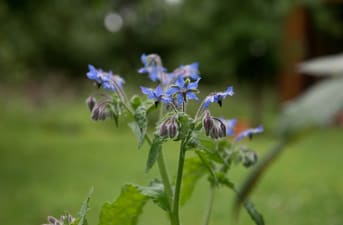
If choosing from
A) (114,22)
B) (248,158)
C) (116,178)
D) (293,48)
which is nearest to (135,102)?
(248,158)

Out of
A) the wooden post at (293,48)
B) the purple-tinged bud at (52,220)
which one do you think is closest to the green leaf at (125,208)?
the purple-tinged bud at (52,220)

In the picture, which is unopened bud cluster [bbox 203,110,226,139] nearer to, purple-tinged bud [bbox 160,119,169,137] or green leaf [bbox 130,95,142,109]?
purple-tinged bud [bbox 160,119,169,137]

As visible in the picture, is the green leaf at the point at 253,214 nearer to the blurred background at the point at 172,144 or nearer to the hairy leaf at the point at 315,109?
the blurred background at the point at 172,144

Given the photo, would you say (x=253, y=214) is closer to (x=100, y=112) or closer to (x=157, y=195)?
(x=157, y=195)

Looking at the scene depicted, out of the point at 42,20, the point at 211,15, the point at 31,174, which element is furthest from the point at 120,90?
the point at 211,15

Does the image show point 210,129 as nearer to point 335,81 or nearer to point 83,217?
point 83,217

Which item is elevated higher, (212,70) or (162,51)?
(162,51)
